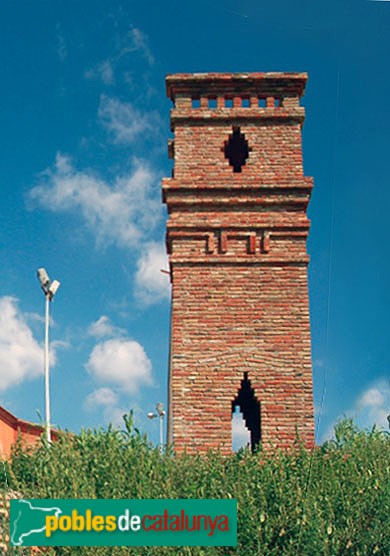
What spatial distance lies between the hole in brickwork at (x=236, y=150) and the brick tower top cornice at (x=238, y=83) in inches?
29.6

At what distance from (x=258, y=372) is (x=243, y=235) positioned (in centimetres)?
230

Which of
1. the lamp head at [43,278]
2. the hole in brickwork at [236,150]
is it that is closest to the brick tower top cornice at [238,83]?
the hole in brickwork at [236,150]

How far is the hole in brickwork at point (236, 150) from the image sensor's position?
1259cm

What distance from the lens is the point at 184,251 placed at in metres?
11.7

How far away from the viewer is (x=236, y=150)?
1284 centimetres

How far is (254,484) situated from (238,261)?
4275mm

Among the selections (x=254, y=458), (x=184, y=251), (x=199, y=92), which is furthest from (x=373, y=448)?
(x=199, y=92)

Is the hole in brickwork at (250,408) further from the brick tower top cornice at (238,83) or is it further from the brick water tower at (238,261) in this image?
the brick tower top cornice at (238,83)

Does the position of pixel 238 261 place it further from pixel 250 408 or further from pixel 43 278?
pixel 43 278

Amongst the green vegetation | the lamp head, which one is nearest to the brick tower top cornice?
the lamp head

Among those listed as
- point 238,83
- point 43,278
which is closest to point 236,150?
point 238,83

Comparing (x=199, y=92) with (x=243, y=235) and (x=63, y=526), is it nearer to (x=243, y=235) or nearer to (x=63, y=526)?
(x=243, y=235)

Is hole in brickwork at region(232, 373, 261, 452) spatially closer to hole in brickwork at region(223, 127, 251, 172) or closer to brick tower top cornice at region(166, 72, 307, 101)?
hole in brickwork at region(223, 127, 251, 172)

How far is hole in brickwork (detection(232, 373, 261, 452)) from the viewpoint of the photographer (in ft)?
36.5
